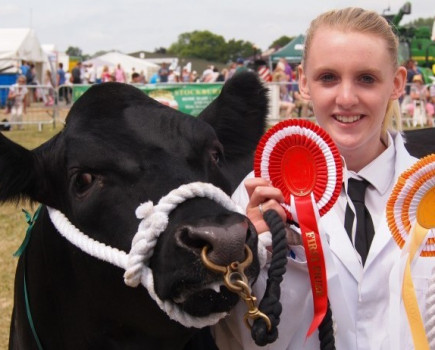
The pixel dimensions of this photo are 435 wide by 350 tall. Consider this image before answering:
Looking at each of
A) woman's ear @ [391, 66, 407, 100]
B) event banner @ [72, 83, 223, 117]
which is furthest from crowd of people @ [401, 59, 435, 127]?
woman's ear @ [391, 66, 407, 100]

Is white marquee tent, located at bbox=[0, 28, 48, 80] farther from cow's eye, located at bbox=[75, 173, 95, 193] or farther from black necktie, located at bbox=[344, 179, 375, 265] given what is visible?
black necktie, located at bbox=[344, 179, 375, 265]

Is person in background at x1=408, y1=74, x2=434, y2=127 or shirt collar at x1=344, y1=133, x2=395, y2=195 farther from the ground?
shirt collar at x1=344, y1=133, x2=395, y2=195

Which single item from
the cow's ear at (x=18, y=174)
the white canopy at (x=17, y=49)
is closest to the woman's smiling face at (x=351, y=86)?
the cow's ear at (x=18, y=174)

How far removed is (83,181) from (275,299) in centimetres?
79

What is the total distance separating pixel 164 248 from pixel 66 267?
71 cm

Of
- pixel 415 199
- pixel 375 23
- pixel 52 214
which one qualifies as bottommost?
pixel 52 214

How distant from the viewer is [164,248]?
189 centimetres

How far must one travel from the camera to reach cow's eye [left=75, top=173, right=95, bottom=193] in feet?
7.29

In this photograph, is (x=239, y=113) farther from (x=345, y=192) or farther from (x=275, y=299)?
(x=275, y=299)

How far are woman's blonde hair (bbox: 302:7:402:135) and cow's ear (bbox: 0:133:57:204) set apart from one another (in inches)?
44.5

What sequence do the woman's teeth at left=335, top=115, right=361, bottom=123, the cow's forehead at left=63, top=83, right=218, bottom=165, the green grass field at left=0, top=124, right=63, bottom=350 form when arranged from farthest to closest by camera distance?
the green grass field at left=0, top=124, right=63, bottom=350 → the woman's teeth at left=335, top=115, right=361, bottom=123 → the cow's forehead at left=63, top=83, right=218, bottom=165

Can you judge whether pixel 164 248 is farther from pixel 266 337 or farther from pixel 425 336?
pixel 425 336

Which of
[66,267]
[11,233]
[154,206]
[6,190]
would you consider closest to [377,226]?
[154,206]

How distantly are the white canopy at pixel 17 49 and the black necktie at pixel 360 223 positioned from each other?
24.9m
